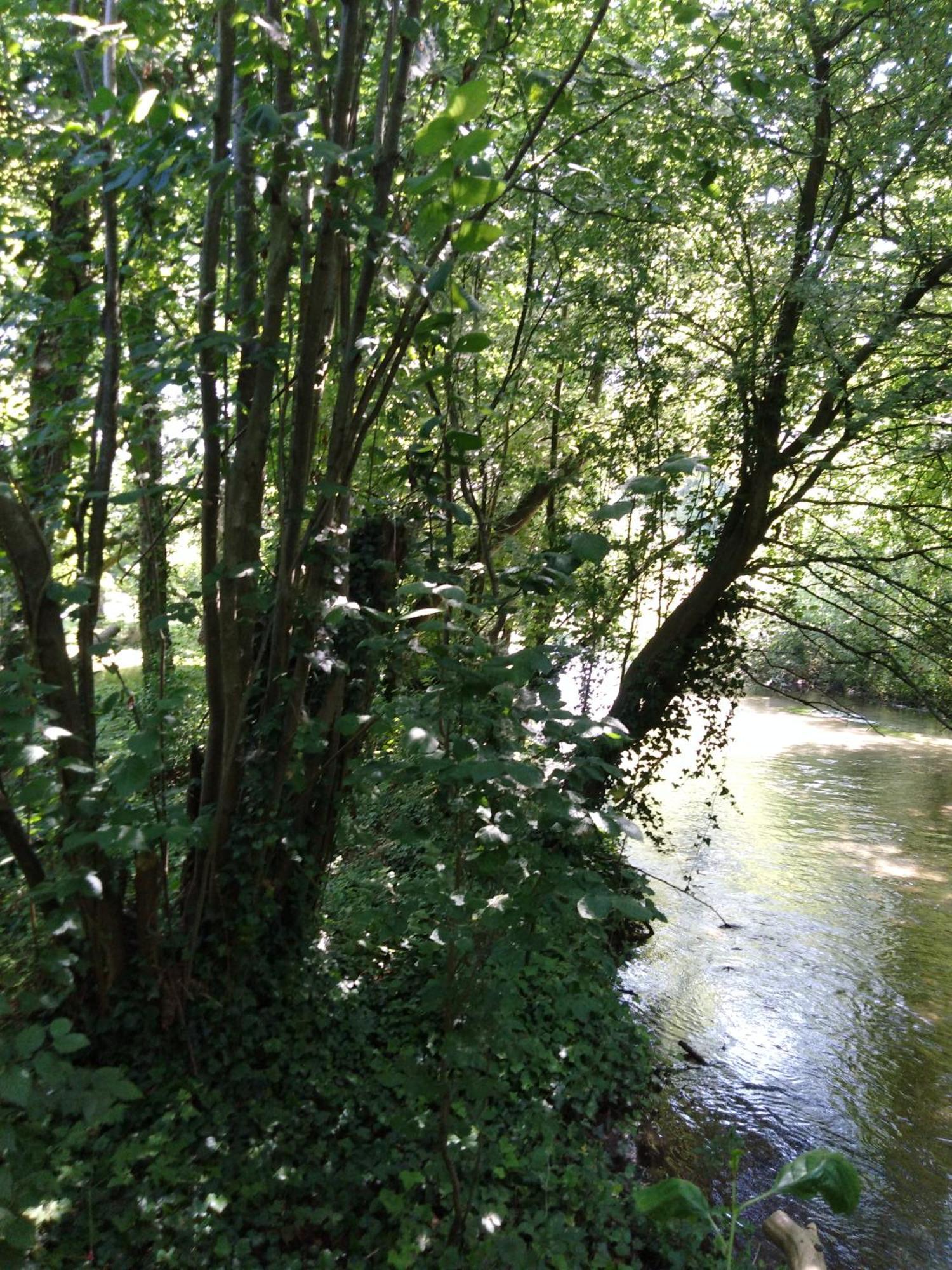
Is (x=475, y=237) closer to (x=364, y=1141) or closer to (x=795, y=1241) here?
(x=364, y=1141)

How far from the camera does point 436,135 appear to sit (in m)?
1.14

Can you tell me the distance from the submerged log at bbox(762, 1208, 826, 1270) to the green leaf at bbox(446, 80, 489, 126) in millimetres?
3931

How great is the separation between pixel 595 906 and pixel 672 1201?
0.62 meters

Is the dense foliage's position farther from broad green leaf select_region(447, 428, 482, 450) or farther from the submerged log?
the submerged log

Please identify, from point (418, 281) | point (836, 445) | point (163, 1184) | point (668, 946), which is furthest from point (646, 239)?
point (163, 1184)

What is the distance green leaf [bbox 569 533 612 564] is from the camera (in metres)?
1.76

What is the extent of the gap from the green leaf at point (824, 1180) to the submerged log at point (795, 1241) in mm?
2046

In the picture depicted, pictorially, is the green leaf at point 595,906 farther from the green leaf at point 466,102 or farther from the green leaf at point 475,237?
the green leaf at point 466,102

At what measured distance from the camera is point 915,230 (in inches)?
196

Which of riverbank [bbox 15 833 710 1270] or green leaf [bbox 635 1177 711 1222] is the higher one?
green leaf [bbox 635 1177 711 1222]

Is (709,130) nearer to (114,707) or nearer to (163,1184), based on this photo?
(114,707)

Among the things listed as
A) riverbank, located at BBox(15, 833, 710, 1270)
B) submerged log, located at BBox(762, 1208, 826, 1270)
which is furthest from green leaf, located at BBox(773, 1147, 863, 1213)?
submerged log, located at BBox(762, 1208, 826, 1270)

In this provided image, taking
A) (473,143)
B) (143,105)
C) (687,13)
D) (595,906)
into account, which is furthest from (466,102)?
(687,13)

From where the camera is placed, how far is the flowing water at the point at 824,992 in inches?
171
